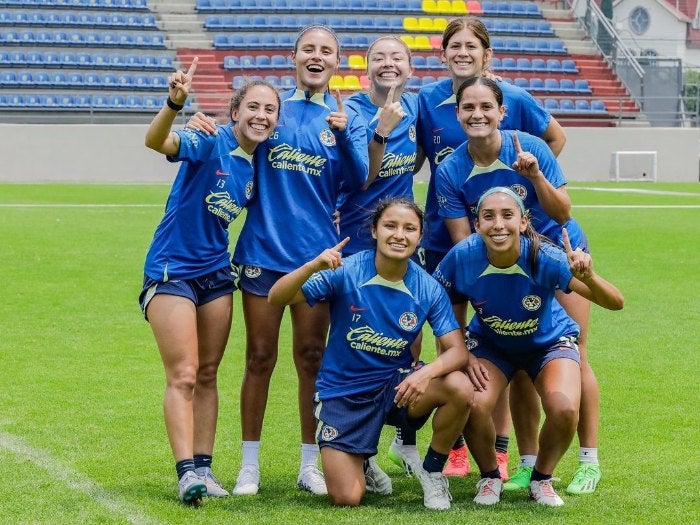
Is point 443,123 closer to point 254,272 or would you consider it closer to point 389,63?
point 389,63

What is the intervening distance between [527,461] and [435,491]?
0.70 metres

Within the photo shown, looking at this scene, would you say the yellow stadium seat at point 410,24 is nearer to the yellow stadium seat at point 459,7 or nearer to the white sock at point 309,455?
the yellow stadium seat at point 459,7

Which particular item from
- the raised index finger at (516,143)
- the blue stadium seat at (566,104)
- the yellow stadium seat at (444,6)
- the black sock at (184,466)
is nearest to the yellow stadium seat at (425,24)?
the yellow stadium seat at (444,6)

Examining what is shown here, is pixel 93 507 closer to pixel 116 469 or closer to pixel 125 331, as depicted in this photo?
pixel 116 469

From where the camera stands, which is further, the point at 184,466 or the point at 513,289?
the point at 513,289

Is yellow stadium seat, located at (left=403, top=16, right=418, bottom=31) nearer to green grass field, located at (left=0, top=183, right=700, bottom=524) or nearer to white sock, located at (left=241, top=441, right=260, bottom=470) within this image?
green grass field, located at (left=0, top=183, right=700, bottom=524)

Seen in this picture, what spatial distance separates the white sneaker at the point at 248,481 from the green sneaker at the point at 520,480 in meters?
1.13

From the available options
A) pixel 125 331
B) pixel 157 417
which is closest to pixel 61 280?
pixel 125 331

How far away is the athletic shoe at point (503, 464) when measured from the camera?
17.1 feet

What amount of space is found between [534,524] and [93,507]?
5.84ft

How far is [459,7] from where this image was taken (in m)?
35.2

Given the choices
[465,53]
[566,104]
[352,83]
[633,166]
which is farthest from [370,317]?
[566,104]

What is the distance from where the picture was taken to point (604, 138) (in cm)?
2953

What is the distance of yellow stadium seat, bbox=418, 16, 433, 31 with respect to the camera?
111 ft
